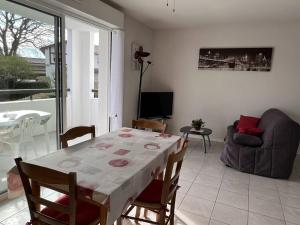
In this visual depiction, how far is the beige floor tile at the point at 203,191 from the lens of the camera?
258 cm

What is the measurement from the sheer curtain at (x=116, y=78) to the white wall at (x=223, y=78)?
1.58m

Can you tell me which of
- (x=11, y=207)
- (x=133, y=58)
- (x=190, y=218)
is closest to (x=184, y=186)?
(x=190, y=218)

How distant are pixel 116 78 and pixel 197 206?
2.27 meters

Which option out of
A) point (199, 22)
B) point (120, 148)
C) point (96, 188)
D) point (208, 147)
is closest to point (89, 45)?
point (199, 22)

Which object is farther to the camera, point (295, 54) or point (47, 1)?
point (295, 54)

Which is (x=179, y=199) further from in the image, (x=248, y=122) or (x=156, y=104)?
(x=156, y=104)

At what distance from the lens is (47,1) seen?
238cm

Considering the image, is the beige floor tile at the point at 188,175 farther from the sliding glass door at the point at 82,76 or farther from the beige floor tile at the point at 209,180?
the sliding glass door at the point at 82,76

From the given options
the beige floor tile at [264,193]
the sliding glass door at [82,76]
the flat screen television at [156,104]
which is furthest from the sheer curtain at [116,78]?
the beige floor tile at [264,193]

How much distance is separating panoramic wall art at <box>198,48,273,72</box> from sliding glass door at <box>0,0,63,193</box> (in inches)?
116

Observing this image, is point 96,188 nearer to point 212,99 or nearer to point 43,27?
point 43,27

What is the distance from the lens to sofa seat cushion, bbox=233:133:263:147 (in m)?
3.29

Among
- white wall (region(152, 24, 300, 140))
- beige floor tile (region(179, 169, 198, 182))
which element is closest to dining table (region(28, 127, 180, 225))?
beige floor tile (region(179, 169, 198, 182))

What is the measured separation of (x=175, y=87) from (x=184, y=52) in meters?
0.77
